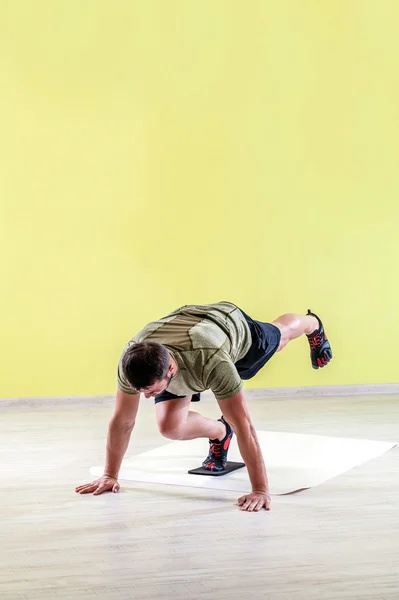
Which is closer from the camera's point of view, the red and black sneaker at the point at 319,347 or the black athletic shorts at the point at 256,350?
the black athletic shorts at the point at 256,350

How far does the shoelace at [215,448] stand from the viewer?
343 centimetres

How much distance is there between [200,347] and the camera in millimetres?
2930

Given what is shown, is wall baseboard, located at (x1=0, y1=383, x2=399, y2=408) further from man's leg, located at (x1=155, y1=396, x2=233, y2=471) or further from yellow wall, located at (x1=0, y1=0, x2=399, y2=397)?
man's leg, located at (x1=155, y1=396, x2=233, y2=471)

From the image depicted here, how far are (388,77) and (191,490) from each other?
2915mm

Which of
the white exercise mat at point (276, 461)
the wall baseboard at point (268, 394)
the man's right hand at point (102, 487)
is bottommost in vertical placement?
the wall baseboard at point (268, 394)

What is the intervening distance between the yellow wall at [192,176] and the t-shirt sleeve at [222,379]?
2.13 m

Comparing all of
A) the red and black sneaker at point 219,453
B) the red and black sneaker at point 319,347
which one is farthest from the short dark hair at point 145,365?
the red and black sneaker at point 319,347

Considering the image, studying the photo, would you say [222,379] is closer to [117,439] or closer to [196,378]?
[196,378]

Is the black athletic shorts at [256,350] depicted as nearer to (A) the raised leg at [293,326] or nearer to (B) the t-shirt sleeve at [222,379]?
(A) the raised leg at [293,326]

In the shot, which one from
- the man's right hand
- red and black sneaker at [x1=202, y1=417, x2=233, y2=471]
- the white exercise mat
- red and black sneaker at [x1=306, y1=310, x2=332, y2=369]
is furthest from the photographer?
red and black sneaker at [x1=306, y1=310, x2=332, y2=369]

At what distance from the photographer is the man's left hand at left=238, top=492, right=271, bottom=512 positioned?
2.93 m

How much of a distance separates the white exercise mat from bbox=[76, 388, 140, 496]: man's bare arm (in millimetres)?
179

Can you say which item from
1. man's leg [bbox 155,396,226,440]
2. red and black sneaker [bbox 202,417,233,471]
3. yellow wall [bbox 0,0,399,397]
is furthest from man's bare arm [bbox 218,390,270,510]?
yellow wall [bbox 0,0,399,397]

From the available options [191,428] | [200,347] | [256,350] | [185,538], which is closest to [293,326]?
[256,350]
